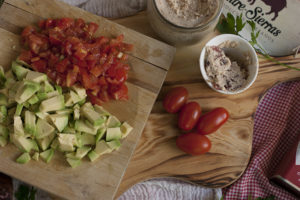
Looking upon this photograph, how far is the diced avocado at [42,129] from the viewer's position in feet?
7.53

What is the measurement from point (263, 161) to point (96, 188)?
1386 mm

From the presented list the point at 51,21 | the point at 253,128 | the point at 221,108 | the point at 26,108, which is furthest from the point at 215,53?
the point at 26,108

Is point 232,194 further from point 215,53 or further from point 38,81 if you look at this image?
point 38,81

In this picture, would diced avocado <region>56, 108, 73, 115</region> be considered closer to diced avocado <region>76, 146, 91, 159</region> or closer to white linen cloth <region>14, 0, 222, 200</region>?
diced avocado <region>76, 146, 91, 159</region>

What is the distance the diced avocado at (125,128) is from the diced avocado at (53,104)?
1.41 ft

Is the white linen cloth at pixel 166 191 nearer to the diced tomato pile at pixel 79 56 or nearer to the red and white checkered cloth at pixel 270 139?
the red and white checkered cloth at pixel 270 139

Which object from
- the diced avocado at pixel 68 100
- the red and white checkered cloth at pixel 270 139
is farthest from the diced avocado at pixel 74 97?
the red and white checkered cloth at pixel 270 139

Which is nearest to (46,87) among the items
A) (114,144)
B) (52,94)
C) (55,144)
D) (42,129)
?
(52,94)

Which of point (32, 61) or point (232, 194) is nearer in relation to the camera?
point (32, 61)

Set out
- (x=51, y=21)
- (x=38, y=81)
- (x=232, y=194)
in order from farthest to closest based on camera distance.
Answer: (x=232, y=194), (x=51, y=21), (x=38, y=81)

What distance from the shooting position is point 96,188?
2379 mm

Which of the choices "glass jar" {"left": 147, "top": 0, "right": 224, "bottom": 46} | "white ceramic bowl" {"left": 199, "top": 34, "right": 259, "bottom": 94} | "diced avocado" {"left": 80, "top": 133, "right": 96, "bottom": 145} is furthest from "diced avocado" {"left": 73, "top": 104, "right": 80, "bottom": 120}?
"white ceramic bowl" {"left": 199, "top": 34, "right": 259, "bottom": 94}

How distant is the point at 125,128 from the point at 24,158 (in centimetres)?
69

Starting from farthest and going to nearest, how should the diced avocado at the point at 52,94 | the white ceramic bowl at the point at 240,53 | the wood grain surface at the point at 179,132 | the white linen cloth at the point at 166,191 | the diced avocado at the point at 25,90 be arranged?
the white linen cloth at the point at 166,191 → the wood grain surface at the point at 179,132 → the white ceramic bowl at the point at 240,53 → the diced avocado at the point at 52,94 → the diced avocado at the point at 25,90
